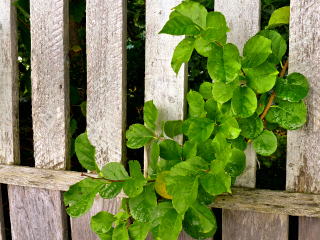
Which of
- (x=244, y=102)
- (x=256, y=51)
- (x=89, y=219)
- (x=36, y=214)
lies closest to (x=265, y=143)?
(x=244, y=102)

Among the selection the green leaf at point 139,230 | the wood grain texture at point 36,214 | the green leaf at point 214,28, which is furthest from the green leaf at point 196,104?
the wood grain texture at point 36,214

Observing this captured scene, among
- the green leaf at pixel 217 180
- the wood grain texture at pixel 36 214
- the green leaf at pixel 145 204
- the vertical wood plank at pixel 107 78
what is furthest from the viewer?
the wood grain texture at pixel 36 214

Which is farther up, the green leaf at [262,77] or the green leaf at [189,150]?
the green leaf at [262,77]

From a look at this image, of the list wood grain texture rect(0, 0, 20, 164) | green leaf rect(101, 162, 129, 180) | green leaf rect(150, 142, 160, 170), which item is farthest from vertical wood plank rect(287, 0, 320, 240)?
wood grain texture rect(0, 0, 20, 164)

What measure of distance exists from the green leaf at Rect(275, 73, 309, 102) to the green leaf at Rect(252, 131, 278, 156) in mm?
128

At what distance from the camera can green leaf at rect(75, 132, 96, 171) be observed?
3.16ft

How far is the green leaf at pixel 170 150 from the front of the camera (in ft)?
3.19

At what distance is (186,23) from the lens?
2.52 feet

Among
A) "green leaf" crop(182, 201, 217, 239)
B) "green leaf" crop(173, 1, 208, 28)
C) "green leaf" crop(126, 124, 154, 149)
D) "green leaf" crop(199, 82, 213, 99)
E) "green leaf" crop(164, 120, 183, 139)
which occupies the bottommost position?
"green leaf" crop(182, 201, 217, 239)

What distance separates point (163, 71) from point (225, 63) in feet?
1.05

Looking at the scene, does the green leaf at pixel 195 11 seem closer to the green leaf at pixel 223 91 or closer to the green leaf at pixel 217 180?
the green leaf at pixel 223 91

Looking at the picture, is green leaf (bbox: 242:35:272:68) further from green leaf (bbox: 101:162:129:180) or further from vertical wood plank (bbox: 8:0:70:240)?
vertical wood plank (bbox: 8:0:70:240)

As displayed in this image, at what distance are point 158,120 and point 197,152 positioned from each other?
224 millimetres

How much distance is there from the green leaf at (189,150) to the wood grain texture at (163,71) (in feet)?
0.40
